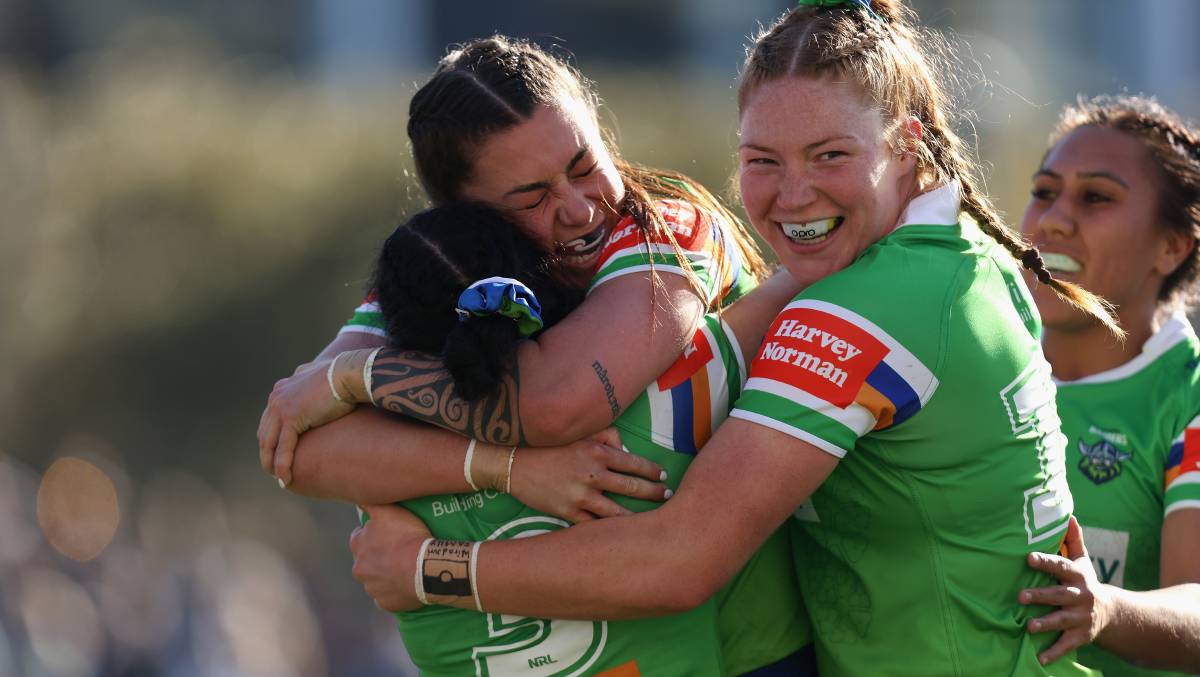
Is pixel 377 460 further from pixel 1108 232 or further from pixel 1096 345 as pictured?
pixel 1108 232

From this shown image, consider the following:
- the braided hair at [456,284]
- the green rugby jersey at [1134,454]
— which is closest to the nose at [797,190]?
the braided hair at [456,284]

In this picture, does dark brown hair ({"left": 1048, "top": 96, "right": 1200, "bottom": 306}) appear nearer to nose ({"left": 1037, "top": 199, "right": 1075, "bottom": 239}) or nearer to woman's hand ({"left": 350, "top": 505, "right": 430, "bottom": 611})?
nose ({"left": 1037, "top": 199, "right": 1075, "bottom": 239})

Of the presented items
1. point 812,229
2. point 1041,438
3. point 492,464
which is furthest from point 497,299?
point 1041,438

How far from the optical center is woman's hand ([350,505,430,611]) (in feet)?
8.81

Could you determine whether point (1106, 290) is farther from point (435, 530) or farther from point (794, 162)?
point (435, 530)

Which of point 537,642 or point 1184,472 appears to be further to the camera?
point 1184,472

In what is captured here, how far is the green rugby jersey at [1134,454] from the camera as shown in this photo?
11.0 feet

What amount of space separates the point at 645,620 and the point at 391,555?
0.53 meters

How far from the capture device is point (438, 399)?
8.57 ft

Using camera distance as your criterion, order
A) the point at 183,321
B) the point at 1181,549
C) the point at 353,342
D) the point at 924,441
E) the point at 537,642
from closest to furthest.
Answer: the point at 924,441 → the point at 537,642 → the point at 353,342 → the point at 1181,549 → the point at 183,321

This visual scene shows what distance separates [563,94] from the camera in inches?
118

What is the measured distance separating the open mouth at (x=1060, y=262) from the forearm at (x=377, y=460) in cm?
200

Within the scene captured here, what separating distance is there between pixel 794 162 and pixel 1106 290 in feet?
4.93

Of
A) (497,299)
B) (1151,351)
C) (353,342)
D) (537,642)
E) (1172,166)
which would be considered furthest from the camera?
(1172,166)
